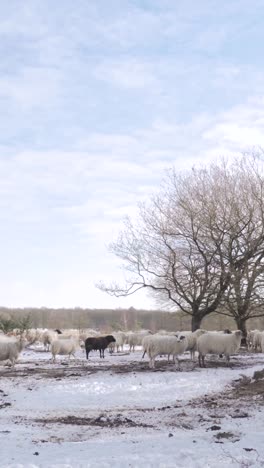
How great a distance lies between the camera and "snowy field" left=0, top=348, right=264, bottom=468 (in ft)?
24.5

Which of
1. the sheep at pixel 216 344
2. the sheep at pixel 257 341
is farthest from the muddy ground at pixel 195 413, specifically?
the sheep at pixel 257 341

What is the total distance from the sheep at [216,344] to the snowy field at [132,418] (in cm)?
135

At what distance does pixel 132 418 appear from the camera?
35.1 feet

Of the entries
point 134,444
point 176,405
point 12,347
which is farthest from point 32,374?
point 134,444

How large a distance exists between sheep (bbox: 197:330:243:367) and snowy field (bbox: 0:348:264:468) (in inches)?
53.2

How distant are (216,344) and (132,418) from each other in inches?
391

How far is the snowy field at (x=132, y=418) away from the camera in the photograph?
7.46 meters

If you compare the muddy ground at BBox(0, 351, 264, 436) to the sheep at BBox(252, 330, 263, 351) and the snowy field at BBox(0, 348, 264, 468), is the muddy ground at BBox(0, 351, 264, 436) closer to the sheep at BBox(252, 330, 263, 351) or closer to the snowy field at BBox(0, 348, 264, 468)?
the snowy field at BBox(0, 348, 264, 468)

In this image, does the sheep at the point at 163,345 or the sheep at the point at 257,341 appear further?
the sheep at the point at 257,341

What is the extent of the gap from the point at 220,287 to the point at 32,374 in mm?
13823

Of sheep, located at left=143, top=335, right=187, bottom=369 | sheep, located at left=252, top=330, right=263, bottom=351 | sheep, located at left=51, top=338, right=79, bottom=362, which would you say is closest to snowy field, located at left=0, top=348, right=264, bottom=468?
sheep, located at left=143, top=335, right=187, bottom=369

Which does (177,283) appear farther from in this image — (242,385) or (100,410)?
(100,410)

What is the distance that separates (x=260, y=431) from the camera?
352 inches

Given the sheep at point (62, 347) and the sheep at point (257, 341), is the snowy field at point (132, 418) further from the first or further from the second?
the sheep at point (257, 341)
